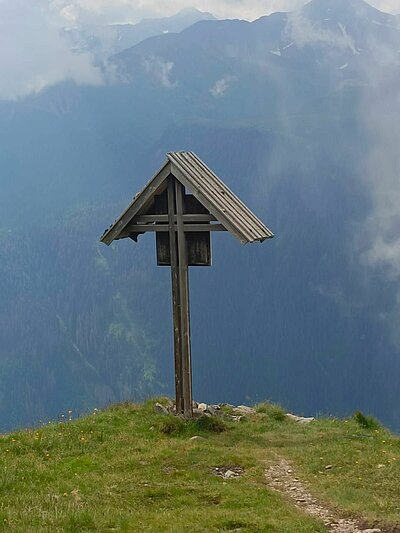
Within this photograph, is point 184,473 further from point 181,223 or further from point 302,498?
point 181,223

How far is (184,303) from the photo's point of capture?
55.0ft

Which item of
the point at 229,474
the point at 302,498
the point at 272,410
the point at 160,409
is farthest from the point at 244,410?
the point at 302,498

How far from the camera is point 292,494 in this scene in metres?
11.3

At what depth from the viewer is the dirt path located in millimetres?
9562

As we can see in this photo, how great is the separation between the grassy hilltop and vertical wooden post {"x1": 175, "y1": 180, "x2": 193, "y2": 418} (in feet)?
2.36

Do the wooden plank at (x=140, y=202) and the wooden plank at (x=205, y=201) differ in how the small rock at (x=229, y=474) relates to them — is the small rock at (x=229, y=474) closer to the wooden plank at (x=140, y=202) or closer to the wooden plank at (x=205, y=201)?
the wooden plank at (x=205, y=201)

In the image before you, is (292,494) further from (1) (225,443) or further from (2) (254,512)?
(1) (225,443)

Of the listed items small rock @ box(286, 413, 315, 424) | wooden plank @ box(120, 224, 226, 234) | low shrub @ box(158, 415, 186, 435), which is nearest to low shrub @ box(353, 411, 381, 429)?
small rock @ box(286, 413, 315, 424)

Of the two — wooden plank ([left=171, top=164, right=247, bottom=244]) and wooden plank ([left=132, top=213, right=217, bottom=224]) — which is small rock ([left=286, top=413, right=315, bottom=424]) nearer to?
wooden plank ([left=171, top=164, right=247, bottom=244])

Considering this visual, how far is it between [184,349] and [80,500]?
22.7 feet

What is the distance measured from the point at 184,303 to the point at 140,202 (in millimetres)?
2559

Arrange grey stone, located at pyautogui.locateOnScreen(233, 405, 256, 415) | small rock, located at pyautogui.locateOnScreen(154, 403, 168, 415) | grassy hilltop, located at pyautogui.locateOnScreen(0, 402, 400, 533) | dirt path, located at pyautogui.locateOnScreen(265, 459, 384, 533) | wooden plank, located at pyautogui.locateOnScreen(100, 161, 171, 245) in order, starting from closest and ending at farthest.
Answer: grassy hilltop, located at pyautogui.locateOnScreen(0, 402, 400, 533)
dirt path, located at pyautogui.locateOnScreen(265, 459, 384, 533)
wooden plank, located at pyautogui.locateOnScreen(100, 161, 171, 245)
small rock, located at pyautogui.locateOnScreen(154, 403, 168, 415)
grey stone, located at pyautogui.locateOnScreen(233, 405, 256, 415)

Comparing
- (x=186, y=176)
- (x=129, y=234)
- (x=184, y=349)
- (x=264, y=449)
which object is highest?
(x=186, y=176)

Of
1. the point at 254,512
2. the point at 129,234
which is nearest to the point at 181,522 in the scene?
the point at 254,512
